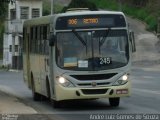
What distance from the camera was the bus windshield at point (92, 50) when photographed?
1945 cm

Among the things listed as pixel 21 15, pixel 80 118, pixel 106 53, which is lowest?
pixel 21 15

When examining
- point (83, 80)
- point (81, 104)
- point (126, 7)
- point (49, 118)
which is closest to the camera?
point (49, 118)

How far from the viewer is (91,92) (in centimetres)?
1944

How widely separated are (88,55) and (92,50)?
0.20m

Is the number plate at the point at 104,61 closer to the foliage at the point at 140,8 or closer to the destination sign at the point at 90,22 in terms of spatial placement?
the destination sign at the point at 90,22

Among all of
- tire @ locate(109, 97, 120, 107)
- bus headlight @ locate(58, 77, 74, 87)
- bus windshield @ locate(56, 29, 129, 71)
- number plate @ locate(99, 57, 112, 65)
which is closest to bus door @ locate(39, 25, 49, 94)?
bus windshield @ locate(56, 29, 129, 71)

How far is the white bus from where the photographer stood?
19359 mm

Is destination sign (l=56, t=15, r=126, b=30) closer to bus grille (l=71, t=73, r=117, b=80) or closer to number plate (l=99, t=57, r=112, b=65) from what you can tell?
number plate (l=99, t=57, r=112, b=65)

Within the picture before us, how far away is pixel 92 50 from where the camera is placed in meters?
19.6

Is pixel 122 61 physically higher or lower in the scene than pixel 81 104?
higher

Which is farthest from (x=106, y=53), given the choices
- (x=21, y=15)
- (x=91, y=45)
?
(x=21, y=15)

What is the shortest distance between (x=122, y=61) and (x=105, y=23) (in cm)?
128

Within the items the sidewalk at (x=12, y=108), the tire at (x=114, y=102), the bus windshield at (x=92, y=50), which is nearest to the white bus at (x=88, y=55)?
the bus windshield at (x=92, y=50)

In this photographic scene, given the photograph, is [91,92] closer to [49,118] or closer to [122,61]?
[122,61]
